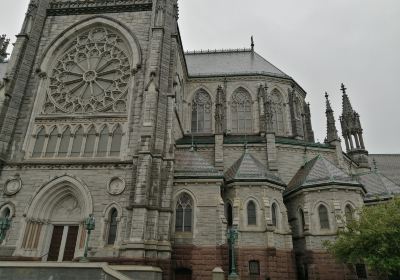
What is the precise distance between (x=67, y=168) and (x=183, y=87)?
14.5 metres

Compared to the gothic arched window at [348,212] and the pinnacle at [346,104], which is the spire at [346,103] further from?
the gothic arched window at [348,212]

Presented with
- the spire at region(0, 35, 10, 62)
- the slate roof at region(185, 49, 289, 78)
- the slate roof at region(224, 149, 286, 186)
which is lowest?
the slate roof at region(224, 149, 286, 186)

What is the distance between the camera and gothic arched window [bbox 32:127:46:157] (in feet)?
64.5

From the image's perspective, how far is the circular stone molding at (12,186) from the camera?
59.3 ft

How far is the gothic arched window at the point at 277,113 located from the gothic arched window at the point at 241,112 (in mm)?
2238

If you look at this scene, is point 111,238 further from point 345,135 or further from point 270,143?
point 345,135

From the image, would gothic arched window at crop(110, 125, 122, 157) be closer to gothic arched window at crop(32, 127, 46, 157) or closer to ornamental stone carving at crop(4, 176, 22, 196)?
gothic arched window at crop(32, 127, 46, 157)

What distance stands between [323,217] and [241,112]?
43.5 feet

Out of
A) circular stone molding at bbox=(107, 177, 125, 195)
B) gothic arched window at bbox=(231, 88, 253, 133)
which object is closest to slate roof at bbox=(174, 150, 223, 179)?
circular stone molding at bbox=(107, 177, 125, 195)

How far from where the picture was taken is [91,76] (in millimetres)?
21969

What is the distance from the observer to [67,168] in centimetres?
1856

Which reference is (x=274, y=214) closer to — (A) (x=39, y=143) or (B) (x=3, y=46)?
(A) (x=39, y=143)

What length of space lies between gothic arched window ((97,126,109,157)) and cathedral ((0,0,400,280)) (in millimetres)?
66

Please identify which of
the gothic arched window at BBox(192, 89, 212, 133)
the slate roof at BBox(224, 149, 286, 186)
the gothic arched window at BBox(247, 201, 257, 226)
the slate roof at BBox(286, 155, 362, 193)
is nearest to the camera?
the gothic arched window at BBox(247, 201, 257, 226)
